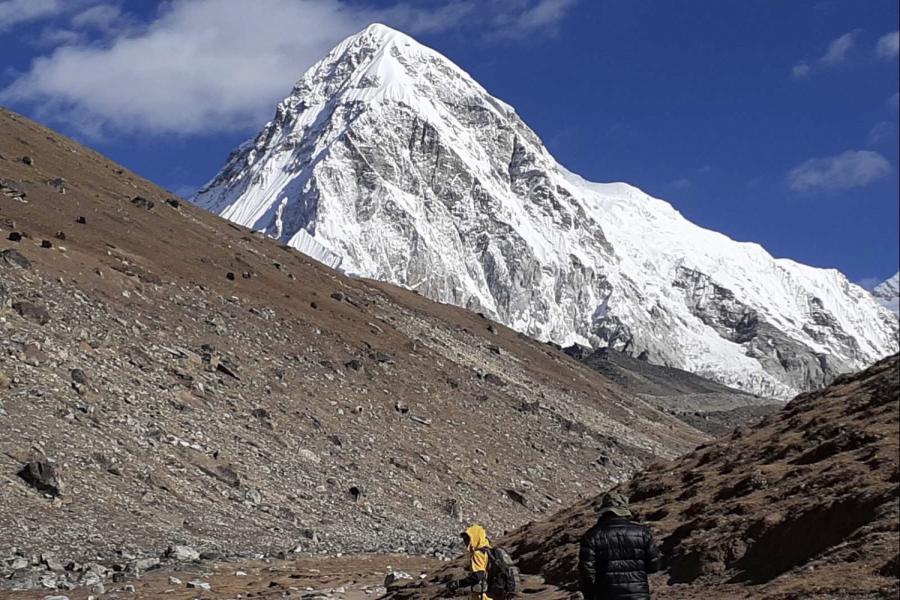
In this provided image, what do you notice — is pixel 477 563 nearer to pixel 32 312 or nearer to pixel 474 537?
pixel 474 537

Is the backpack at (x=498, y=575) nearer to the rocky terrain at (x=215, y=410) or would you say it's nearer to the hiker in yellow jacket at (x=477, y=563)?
the hiker in yellow jacket at (x=477, y=563)

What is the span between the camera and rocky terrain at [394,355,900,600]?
1645cm

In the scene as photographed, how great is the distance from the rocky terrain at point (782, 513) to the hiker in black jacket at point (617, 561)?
105 inches

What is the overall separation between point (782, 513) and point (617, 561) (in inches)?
226

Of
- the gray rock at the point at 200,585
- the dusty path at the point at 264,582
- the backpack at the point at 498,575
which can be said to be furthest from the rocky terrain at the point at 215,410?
the backpack at the point at 498,575

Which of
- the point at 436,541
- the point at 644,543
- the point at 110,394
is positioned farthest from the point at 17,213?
the point at 644,543

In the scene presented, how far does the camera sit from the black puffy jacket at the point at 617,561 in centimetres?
1409

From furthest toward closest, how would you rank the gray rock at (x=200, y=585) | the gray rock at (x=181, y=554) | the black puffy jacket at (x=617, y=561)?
the gray rock at (x=181, y=554) → the gray rock at (x=200, y=585) → the black puffy jacket at (x=617, y=561)

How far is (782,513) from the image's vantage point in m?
18.7

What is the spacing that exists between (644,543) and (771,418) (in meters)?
15.2

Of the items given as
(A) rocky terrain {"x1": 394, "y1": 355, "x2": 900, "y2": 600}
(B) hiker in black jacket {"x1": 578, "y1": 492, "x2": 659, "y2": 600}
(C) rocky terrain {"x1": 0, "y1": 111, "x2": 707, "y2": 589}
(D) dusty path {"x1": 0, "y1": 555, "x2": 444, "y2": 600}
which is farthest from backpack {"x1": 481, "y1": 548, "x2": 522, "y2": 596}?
(C) rocky terrain {"x1": 0, "y1": 111, "x2": 707, "y2": 589}

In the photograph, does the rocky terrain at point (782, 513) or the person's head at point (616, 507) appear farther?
the rocky terrain at point (782, 513)

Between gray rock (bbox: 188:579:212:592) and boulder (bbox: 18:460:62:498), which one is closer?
gray rock (bbox: 188:579:212:592)

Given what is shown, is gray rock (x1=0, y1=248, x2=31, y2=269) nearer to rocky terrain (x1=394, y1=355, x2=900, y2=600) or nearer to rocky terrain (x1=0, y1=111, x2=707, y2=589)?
rocky terrain (x1=0, y1=111, x2=707, y2=589)
